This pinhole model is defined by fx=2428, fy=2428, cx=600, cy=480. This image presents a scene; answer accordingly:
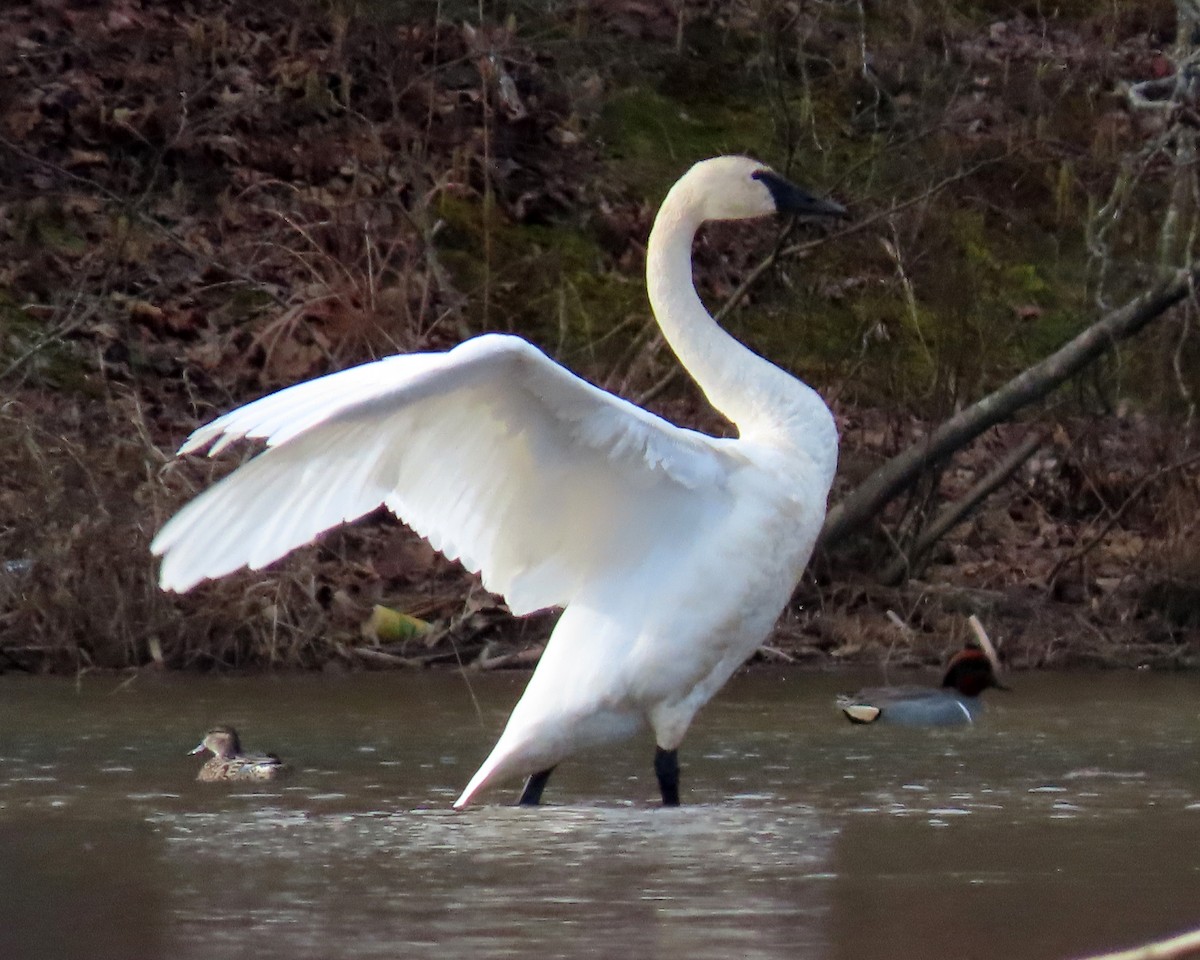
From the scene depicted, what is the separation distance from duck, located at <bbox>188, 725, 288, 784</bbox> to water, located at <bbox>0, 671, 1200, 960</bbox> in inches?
3.2

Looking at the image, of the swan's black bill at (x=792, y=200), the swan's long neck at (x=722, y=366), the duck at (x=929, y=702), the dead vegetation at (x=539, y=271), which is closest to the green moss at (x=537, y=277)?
the dead vegetation at (x=539, y=271)

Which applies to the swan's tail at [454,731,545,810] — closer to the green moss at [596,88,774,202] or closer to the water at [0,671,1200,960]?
the water at [0,671,1200,960]

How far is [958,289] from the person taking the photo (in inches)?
464

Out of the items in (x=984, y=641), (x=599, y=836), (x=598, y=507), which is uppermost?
(x=598, y=507)

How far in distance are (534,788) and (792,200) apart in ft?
7.34

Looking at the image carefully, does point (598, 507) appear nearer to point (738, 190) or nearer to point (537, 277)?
point (738, 190)

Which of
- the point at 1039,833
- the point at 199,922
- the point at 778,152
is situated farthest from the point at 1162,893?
the point at 778,152

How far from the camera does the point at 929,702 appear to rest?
905 centimetres

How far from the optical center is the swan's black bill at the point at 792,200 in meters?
8.02

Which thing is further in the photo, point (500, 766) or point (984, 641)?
point (984, 641)

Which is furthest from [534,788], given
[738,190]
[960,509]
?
[960,509]

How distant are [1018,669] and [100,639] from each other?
400 cm

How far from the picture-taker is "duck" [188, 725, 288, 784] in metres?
7.28

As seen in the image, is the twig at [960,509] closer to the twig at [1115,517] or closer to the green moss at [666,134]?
the twig at [1115,517]
